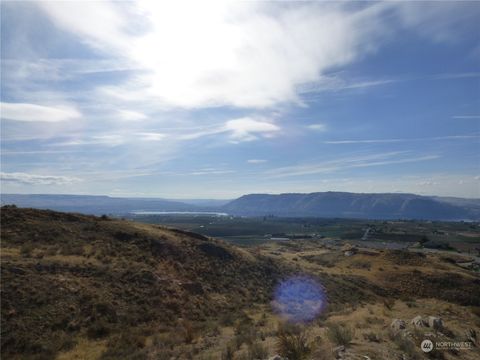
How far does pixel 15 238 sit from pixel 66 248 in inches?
146

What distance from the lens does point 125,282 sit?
2402cm

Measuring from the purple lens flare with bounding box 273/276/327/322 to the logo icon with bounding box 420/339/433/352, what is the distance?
429 inches

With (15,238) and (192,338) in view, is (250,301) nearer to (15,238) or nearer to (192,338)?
(192,338)

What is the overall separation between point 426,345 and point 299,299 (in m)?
21.4

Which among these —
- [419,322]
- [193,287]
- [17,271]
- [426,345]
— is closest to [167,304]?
[193,287]

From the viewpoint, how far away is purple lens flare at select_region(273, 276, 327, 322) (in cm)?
2664

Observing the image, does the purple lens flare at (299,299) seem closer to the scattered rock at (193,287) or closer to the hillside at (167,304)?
the hillside at (167,304)

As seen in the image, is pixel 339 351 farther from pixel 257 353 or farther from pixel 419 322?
pixel 419 322

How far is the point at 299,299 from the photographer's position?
33.8 meters

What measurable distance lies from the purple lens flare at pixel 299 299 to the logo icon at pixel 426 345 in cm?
1089

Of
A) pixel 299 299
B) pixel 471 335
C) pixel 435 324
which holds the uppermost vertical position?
pixel 435 324

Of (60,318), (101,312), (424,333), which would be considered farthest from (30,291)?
(424,333)

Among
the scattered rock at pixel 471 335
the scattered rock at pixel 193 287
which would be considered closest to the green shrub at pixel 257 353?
the scattered rock at pixel 471 335

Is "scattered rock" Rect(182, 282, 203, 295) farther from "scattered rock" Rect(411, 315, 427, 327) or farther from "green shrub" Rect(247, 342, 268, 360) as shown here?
"scattered rock" Rect(411, 315, 427, 327)
